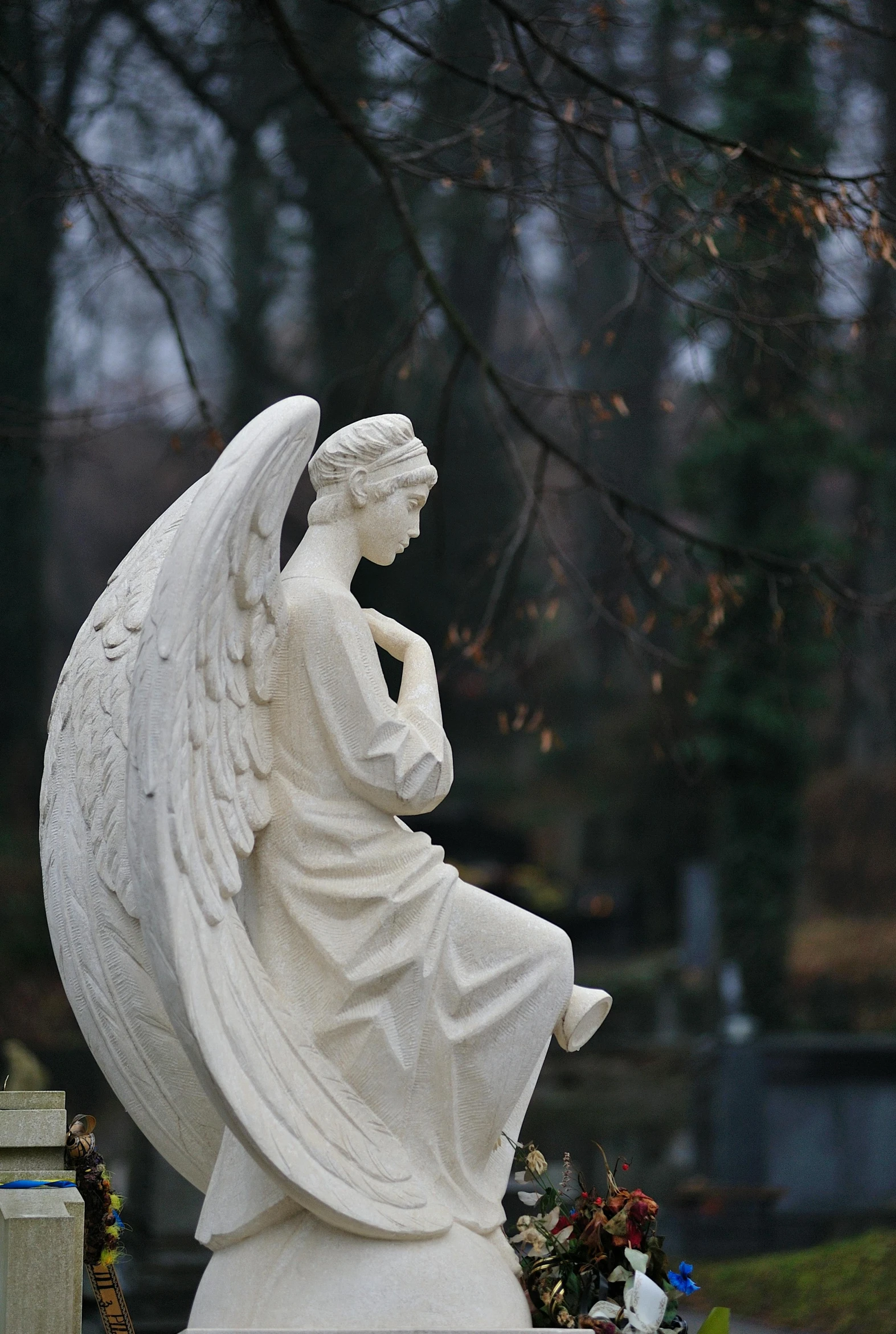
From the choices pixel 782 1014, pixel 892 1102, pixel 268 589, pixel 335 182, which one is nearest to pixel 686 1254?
pixel 892 1102

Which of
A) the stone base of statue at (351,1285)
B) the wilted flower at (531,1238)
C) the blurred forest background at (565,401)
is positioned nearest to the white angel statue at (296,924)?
the stone base of statue at (351,1285)

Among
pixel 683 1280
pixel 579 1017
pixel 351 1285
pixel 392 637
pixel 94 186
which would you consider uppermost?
pixel 94 186

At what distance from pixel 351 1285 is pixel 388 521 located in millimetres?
1873

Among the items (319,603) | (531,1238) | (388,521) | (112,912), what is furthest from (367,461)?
(531,1238)

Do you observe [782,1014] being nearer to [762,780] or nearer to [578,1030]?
[762,780]

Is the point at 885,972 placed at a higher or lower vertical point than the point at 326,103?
lower

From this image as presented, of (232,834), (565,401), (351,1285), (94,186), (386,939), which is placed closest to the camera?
(351,1285)

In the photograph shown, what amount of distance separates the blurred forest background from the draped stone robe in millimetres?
2800

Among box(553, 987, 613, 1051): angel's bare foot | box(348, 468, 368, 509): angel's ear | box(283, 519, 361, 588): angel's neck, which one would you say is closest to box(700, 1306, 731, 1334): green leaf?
box(553, 987, 613, 1051): angel's bare foot

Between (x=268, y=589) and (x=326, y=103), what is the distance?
3.94m

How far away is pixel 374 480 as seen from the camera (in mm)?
4609

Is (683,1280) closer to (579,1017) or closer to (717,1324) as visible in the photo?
(717,1324)

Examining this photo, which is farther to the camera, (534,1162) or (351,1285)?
(534,1162)

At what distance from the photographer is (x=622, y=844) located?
84.0ft
